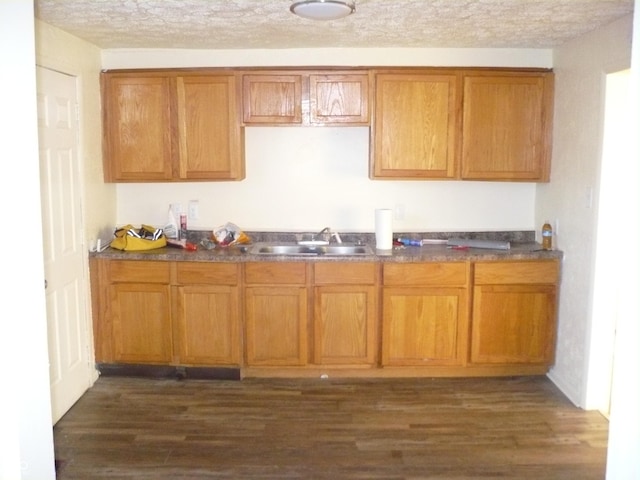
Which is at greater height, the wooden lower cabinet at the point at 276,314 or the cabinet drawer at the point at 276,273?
the cabinet drawer at the point at 276,273

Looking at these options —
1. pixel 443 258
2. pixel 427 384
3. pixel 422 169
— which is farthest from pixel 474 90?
pixel 427 384

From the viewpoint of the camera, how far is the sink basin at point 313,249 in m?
4.14

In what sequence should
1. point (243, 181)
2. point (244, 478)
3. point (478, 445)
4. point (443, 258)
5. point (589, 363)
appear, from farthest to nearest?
point (243, 181)
point (443, 258)
point (589, 363)
point (478, 445)
point (244, 478)

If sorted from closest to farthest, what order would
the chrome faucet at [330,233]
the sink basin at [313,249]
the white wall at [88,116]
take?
the white wall at [88,116]
the sink basin at [313,249]
the chrome faucet at [330,233]

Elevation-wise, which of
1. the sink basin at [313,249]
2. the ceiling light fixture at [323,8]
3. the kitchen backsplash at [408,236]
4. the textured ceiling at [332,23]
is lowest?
the sink basin at [313,249]

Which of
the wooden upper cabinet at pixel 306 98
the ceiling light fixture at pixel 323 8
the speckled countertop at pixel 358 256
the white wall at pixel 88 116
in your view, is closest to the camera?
the ceiling light fixture at pixel 323 8

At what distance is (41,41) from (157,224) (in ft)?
5.17

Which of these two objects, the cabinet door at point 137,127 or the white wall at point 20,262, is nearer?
the white wall at point 20,262

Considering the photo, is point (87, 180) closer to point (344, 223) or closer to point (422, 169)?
point (344, 223)

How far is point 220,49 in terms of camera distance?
4035mm

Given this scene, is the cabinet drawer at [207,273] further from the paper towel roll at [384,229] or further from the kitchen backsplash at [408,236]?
the paper towel roll at [384,229]

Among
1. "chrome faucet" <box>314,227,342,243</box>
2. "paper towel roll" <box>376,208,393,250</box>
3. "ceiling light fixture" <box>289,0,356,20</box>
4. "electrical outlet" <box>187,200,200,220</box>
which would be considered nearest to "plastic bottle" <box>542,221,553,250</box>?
"paper towel roll" <box>376,208,393,250</box>

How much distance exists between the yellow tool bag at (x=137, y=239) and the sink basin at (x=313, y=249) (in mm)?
684

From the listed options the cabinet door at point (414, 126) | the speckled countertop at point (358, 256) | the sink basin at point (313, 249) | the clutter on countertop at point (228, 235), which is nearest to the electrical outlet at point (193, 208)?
the clutter on countertop at point (228, 235)
